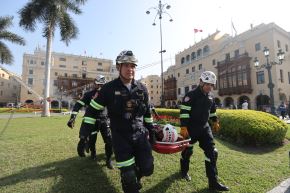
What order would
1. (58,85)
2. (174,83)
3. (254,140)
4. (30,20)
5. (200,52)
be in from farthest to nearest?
1. (58,85)
2. (174,83)
3. (200,52)
4. (30,20)
5. (254,140)

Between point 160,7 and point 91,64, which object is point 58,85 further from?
point 160,7

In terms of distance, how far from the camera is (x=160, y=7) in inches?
757

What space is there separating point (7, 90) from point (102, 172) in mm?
70769

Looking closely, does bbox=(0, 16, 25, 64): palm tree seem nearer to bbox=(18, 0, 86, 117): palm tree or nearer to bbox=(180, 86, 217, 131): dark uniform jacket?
bbox=(18, 0, 86, 117): palm tree

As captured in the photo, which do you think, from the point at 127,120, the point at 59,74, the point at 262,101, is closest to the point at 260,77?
the point at 262,101

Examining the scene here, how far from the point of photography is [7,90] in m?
63.7

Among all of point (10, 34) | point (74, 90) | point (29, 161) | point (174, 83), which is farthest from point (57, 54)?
point (29, 161)

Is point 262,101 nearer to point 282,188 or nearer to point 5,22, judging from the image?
point 282,188

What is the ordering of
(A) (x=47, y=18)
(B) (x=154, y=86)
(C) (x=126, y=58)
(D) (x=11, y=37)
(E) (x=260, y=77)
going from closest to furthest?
(C) (x=126, y=58), (A) (x=47, y=18), (D) (x=11, y=37), (E) (x=260, y=77), (B) (x=154, y=86)

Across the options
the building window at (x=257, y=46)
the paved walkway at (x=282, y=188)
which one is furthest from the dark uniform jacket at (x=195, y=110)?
the building window at (x=257, y=46)

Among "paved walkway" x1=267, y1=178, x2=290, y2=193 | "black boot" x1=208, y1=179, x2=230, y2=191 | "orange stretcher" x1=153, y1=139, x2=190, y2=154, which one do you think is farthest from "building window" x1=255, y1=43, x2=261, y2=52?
"orange stretcher" x1=153, y1=139, x2=190, y2=154

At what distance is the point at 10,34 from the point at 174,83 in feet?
126

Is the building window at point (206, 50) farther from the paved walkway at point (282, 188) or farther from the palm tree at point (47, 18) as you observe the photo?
the paved walkway at point (282, 188)

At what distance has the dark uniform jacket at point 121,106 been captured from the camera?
3273 millimetres
